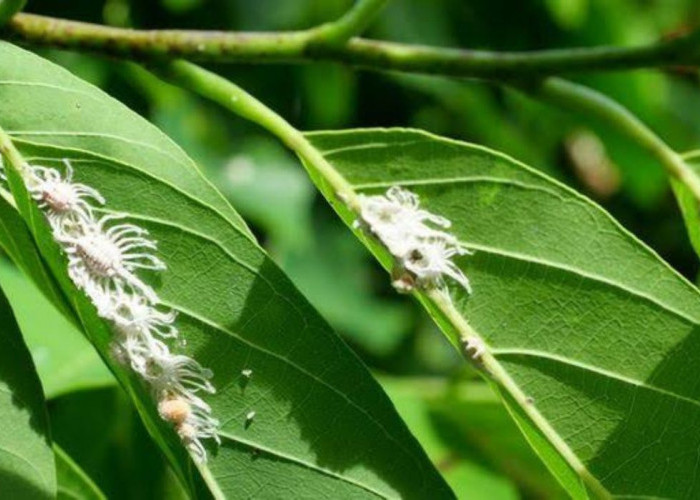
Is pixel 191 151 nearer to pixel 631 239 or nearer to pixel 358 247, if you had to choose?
pixel 358 247

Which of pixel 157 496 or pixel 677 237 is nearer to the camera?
pixel 157 496

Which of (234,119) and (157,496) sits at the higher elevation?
(234,119)

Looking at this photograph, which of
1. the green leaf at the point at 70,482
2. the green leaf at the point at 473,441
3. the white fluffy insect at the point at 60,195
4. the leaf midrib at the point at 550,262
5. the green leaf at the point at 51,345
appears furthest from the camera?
the green leaf at the point at 473,441

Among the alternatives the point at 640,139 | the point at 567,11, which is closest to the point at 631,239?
the point at 640,139

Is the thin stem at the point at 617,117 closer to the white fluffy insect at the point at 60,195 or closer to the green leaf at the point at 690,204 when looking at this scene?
the green leaf at the point at 690,204

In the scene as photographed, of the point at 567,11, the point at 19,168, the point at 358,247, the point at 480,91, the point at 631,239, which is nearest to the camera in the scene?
the point at 19,168

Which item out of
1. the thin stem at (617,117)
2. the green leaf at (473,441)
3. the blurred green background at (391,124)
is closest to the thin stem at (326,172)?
the thin stem at (617,117)
